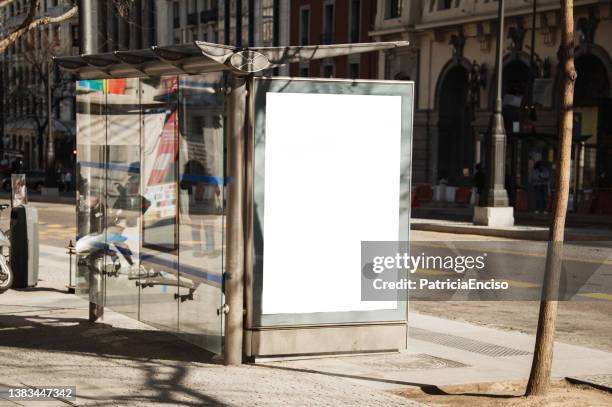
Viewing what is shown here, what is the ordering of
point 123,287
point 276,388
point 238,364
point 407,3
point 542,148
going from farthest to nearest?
point 407,3 < point 542,148 < point 123,287 < point 238,364 < point 276,388

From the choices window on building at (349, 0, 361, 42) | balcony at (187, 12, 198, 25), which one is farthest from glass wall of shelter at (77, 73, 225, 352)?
balcony at (187, 12, 198, 25)

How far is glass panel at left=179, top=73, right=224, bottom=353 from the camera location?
8516 millimetres

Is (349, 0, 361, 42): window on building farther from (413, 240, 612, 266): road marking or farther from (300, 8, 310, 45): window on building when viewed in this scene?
(413, 240, 612, 266): road marking

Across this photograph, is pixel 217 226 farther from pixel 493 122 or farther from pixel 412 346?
pixel 493 122

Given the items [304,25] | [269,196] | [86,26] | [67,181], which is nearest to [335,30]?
[304,25]

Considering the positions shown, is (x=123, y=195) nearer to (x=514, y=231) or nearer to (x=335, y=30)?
(x=514, y=231)

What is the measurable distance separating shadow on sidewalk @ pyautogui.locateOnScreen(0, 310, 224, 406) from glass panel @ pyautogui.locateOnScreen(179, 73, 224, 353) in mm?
402

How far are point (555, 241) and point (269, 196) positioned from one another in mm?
2519

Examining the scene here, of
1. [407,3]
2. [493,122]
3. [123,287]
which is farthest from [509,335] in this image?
[407,3]

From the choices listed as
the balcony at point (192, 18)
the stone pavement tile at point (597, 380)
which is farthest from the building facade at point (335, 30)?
the stone pavement tile at point (597, 380)

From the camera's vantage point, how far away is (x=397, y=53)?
5022 centimetres

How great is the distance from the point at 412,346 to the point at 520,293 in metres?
5.53

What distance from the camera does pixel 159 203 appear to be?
961cm

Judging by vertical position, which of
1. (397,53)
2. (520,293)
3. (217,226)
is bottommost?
(520,293)
